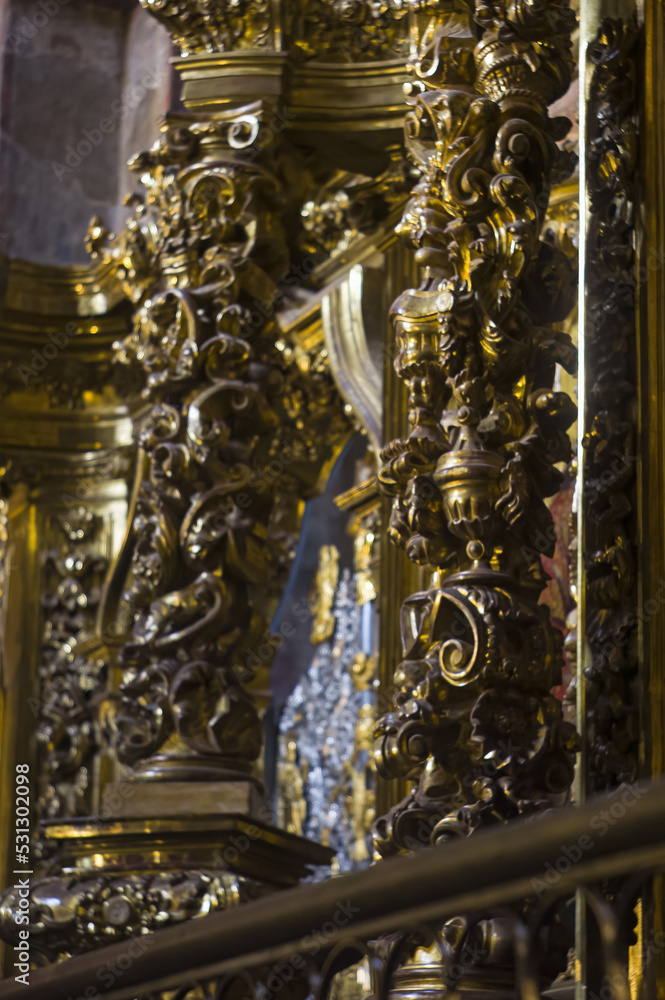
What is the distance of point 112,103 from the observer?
713 centimetres

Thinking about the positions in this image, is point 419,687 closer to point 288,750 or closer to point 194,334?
point 194,334

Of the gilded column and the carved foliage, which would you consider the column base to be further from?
the carved foliage

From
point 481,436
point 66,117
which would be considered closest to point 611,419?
point 481,436

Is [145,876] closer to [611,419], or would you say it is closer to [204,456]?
[204,456]

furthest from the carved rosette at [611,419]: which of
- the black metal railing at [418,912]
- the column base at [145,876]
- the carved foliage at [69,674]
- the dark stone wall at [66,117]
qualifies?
the dark stone wall at [66,117]

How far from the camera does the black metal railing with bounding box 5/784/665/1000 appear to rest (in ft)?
4.64

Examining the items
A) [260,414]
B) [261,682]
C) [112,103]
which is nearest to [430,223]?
[260,414]

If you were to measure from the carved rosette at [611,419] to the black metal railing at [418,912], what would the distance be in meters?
0.51

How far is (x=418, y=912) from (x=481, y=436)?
3.72 ft

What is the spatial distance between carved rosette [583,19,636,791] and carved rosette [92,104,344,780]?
1261 mm

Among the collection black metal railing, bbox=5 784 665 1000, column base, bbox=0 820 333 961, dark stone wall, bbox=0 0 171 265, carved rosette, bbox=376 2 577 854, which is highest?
dark stone wall, bbox=0 0 171 265

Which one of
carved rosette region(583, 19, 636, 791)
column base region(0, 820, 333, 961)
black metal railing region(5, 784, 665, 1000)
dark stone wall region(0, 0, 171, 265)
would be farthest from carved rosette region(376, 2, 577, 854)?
dark stone wall region(0, 0, 171, 265)

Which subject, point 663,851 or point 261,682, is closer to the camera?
point 663,851

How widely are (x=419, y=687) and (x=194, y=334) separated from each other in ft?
4.90
